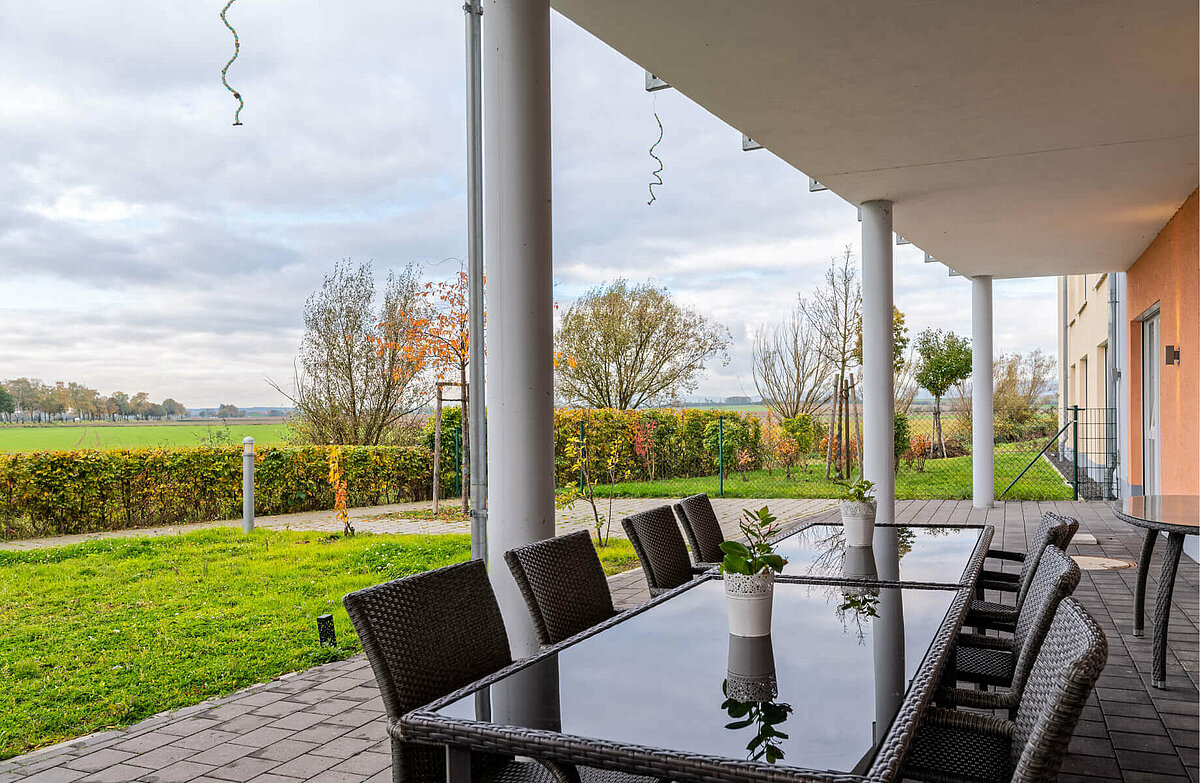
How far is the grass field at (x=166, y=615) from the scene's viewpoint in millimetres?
3801

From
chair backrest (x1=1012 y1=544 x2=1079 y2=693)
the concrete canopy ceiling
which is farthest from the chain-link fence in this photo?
chair backrest (x1=1012 y1=544 x2=1079 y2=693)

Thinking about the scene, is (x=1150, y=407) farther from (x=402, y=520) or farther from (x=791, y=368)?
(x=402, y=520)

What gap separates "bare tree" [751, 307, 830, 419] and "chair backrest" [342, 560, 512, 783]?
14439mm

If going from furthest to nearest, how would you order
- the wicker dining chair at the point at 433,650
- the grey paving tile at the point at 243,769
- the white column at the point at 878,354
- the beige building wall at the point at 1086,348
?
the beige building wall at the point at 1086,348, the white column at the point at 878,354, the grey paving tile at the point at 243,769, the wicker dining chair at the point at 433,650

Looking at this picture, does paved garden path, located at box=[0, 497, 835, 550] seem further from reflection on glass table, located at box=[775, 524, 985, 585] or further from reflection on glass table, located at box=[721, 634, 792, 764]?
reflection on glass table, located at box=[721, 634, 792, 764]

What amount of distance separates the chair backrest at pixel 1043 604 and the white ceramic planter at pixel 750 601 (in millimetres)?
593

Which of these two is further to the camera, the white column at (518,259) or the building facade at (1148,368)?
the building facade at (1148,368)

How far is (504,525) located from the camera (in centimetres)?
305

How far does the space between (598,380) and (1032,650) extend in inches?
588

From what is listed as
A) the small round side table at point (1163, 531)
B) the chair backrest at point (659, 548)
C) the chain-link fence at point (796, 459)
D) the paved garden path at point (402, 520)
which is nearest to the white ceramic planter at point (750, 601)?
the chair backrest at point (659, 548)

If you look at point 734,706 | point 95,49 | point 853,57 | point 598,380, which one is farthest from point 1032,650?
point 598,380

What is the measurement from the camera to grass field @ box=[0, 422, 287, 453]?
357 inches

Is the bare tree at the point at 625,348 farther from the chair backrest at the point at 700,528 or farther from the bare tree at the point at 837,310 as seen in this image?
the chair backrest at the point at 700,528

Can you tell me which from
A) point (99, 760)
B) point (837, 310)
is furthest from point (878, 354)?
point (837, 310)
